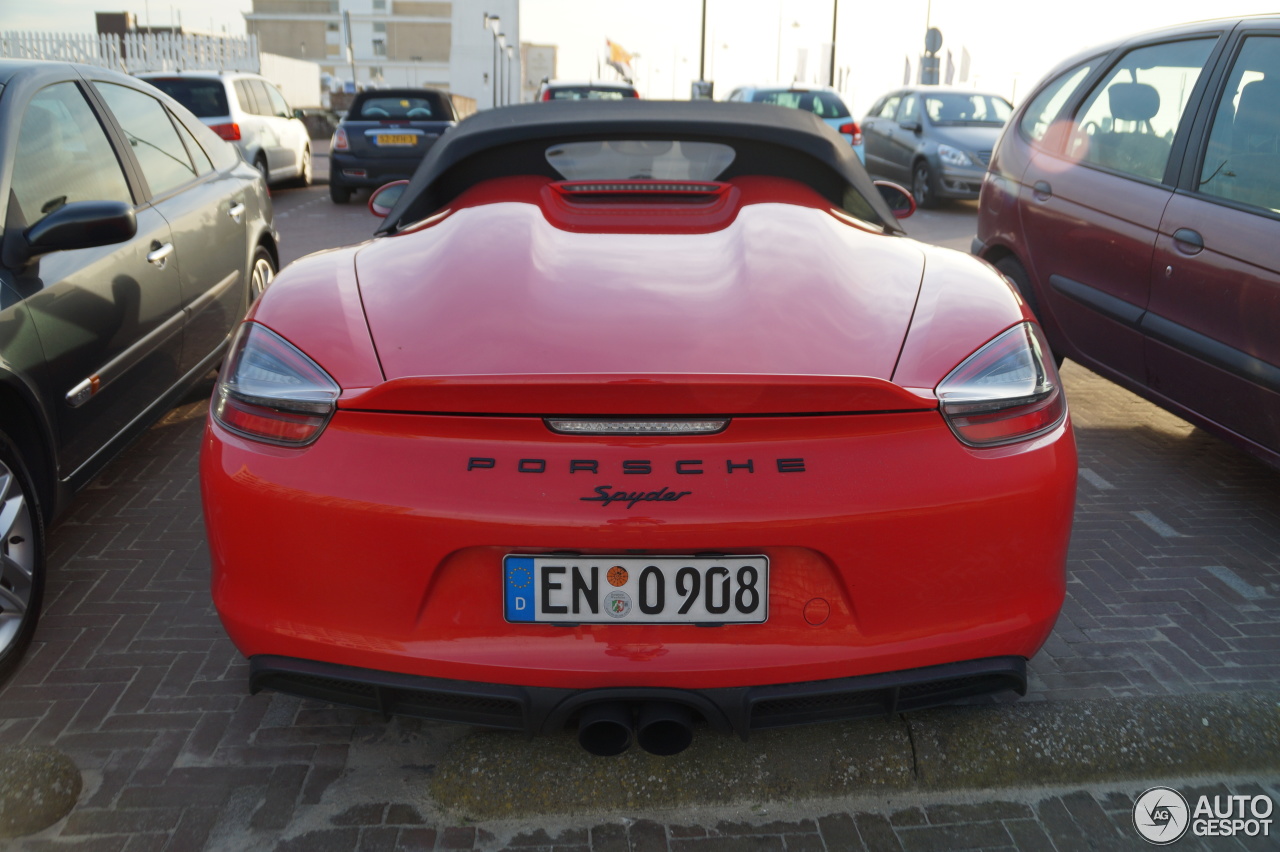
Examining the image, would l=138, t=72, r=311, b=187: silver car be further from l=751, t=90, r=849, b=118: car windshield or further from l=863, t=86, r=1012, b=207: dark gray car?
l=863, t=86, r=1012, b=207: dark gray car

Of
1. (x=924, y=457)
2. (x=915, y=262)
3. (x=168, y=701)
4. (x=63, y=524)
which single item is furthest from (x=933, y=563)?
(x=63, y=524)

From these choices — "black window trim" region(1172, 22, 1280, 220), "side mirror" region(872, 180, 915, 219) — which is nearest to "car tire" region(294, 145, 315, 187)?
"side mirror" region(872, 180, 915, 219)

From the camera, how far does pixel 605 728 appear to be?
6.64 feet

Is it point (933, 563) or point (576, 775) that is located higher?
point (933, 563)

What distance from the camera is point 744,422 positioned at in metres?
1.93

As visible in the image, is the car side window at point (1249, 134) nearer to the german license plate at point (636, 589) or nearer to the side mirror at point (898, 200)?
the side mirror at point (898, 200)

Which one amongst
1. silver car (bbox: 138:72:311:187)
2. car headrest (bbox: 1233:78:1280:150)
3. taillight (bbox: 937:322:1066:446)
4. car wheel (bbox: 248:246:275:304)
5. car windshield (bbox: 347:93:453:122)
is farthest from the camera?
car windshield (bbox: 347:93:453:122)

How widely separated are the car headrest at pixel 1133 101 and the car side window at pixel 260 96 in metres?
12.8

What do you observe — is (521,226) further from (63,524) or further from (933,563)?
(63,524)

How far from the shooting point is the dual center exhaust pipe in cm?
196

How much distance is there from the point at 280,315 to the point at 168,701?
3.39 feet

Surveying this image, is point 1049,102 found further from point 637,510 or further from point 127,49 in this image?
point 127,49

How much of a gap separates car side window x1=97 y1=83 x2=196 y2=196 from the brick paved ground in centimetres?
120

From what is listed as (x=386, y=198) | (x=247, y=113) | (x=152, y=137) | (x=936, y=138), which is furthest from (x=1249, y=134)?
(x=247, y=113)
